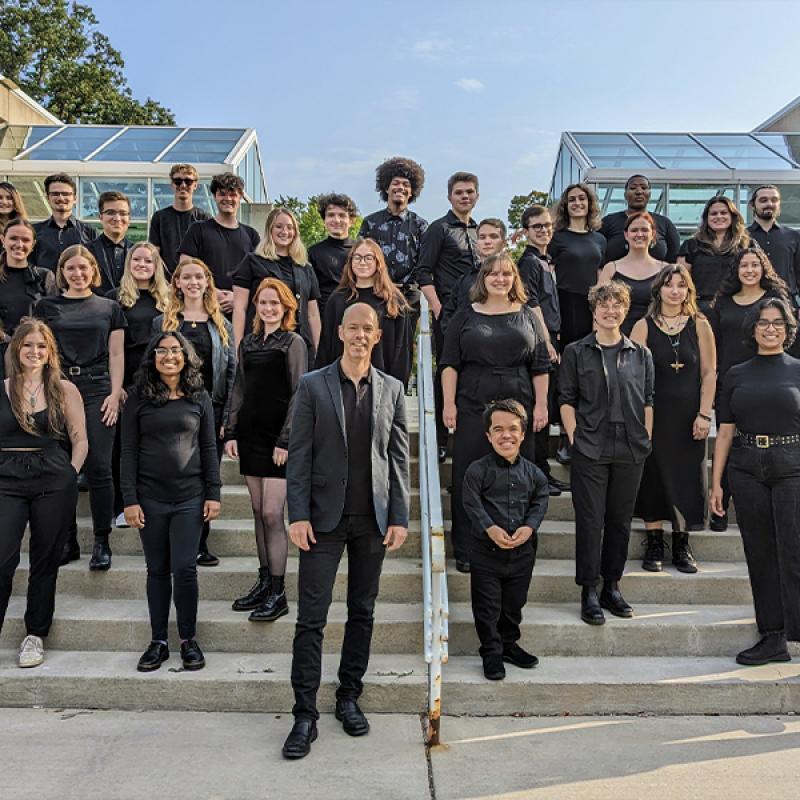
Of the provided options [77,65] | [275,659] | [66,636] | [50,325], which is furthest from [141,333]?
[77,65]

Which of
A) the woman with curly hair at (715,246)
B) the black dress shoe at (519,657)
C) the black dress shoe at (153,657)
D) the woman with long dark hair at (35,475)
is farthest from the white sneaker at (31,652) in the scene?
the woman with curly hair at (715,246)

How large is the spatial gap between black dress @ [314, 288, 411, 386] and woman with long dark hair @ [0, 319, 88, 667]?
1711 millimetres

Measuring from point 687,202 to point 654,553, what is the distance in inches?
362

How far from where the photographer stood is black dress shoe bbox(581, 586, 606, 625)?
4.67 metres

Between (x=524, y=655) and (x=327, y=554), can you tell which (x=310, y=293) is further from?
(x=524, y=655)

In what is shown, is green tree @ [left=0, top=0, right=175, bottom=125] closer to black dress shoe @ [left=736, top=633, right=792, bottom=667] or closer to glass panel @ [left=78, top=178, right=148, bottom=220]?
glass panel @ [left=78, top=178, right=148, bottom=220]

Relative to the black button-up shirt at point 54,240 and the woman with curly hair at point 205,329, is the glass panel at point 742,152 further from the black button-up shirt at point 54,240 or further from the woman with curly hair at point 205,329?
the woman with curly hair at point 205,329

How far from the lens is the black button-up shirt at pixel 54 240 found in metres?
6.27

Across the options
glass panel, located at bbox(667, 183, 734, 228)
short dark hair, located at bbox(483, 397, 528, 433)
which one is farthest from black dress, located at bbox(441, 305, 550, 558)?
glass panel, located at bbox(667, 183, 734, 228)

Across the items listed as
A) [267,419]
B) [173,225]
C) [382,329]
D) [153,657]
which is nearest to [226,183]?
[173,225]

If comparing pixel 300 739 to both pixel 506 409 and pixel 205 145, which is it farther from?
pixel 205 145

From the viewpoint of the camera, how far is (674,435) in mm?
5387

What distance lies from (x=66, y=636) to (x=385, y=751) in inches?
78.0

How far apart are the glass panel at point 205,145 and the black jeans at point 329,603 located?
1148 cm
